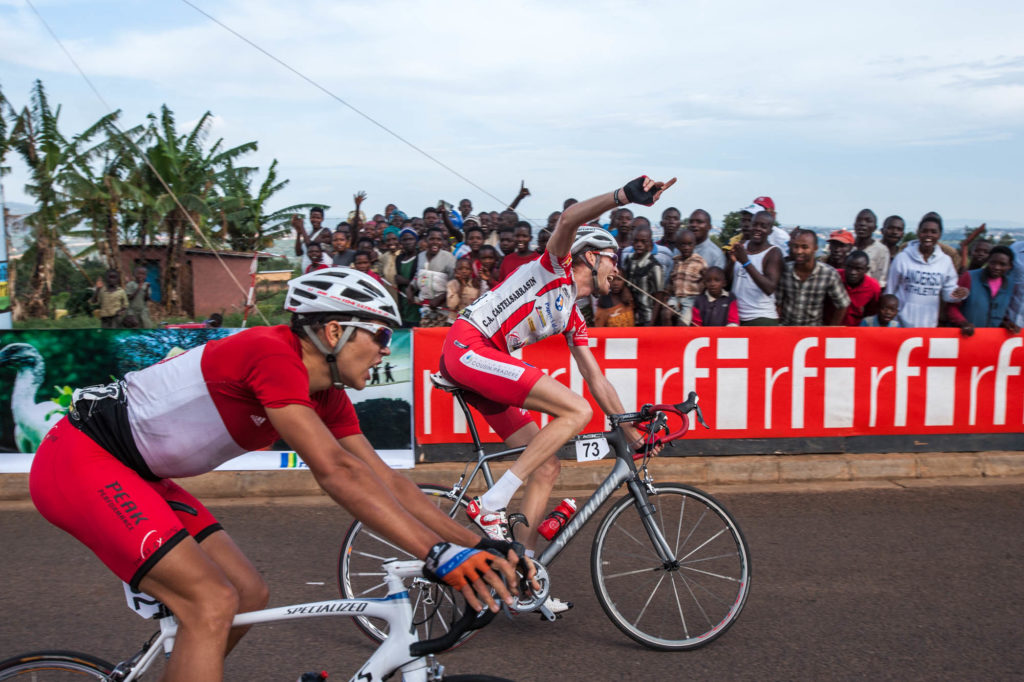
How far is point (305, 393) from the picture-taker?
8.96 ft

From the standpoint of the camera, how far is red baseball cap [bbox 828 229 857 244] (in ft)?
28.8

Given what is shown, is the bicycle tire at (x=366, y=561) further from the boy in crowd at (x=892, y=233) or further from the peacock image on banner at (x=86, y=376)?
the boy in crowd at (x=892, y=233)

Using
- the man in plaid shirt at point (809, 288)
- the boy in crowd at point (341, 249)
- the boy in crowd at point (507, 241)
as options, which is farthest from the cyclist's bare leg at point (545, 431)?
the boy in crowd at point (341, 249)

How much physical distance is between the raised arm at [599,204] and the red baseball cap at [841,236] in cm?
498

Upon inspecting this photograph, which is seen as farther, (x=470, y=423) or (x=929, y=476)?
(x=929, y=476)

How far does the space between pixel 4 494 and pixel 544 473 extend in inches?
189

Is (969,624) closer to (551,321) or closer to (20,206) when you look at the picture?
(551,321)

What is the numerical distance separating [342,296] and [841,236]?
Answer: 7050 mm

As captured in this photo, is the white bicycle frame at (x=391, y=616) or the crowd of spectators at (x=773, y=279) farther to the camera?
the crowd of spectators at (x=773, y=279)

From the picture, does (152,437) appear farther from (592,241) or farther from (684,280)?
(684,280)

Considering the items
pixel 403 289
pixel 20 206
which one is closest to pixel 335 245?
pixel 403 289

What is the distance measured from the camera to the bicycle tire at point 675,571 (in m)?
4.48

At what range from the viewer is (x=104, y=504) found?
2.75 m

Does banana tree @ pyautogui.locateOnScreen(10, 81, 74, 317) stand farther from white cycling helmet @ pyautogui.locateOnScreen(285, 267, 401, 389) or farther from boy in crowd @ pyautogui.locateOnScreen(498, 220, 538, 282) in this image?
white cycling helmet @ pyautogui.locateOnScreen(285, 267, 401, 389)
